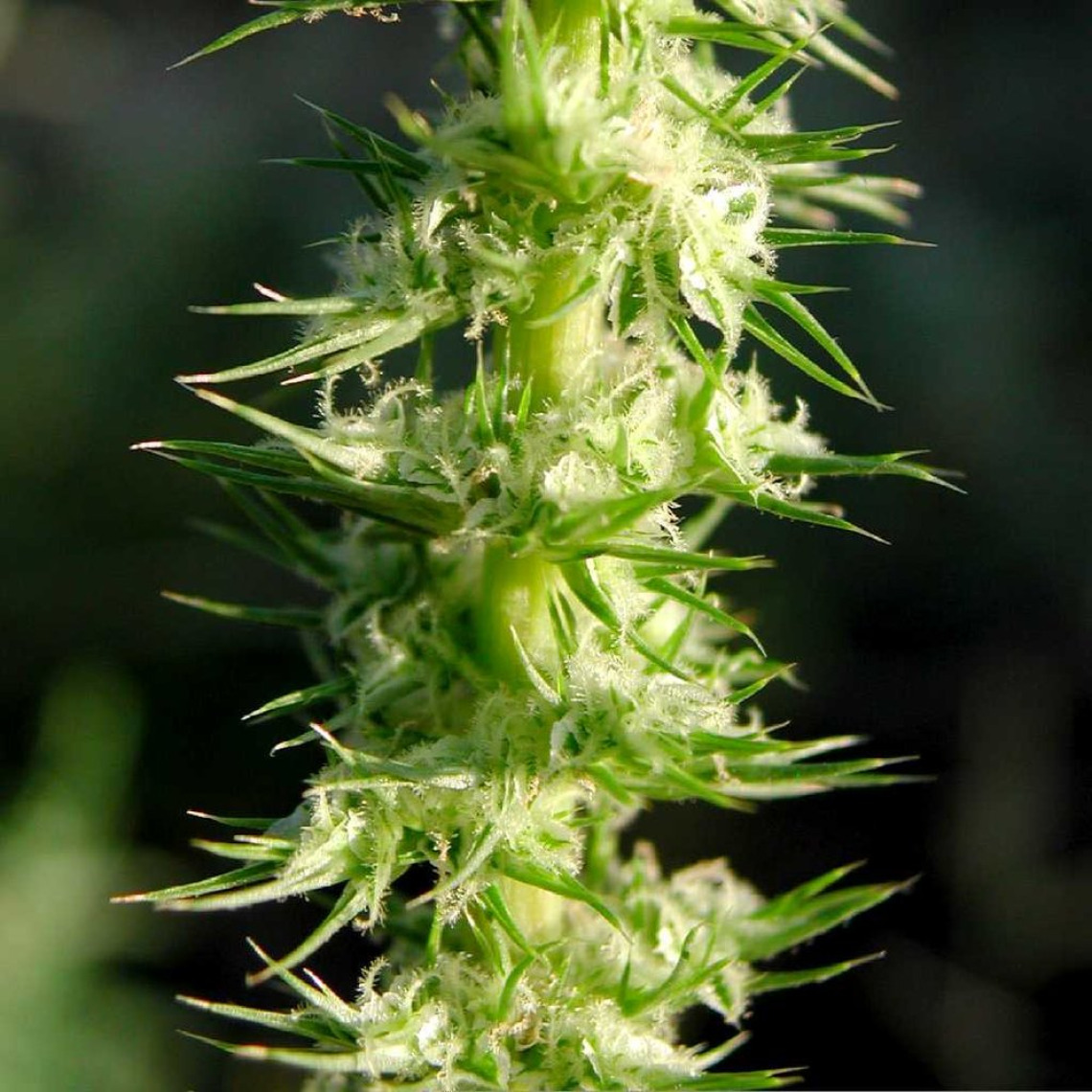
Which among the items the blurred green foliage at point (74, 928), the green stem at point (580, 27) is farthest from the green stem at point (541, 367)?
the blurred green foliage at point (74, 928)

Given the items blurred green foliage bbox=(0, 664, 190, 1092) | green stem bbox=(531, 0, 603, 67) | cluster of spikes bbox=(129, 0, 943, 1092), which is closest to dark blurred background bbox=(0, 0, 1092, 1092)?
blurred green foliage bbox=(0, 664, 190, 1092)

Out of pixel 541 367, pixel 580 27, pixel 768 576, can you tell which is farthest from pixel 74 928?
pixel 580 27

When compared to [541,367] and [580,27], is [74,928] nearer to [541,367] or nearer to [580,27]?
[541,367]

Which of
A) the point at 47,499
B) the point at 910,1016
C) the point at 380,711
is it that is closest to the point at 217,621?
the point at 47,499

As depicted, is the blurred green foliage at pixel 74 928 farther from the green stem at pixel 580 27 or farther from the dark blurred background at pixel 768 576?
the green stem at pixel 580 27

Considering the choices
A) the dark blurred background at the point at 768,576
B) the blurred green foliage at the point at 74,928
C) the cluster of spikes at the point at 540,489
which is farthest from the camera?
the dark blurred background at the point at 768,576
